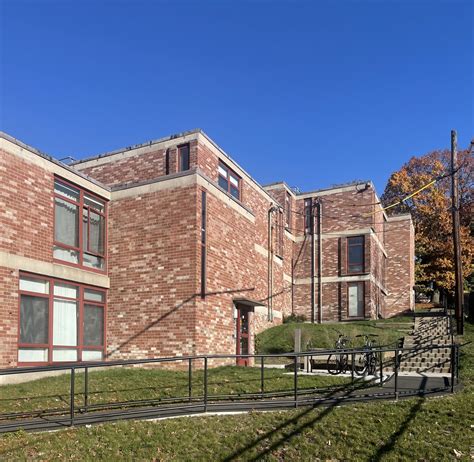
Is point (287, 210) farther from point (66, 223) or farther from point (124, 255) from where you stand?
point (66, 223)

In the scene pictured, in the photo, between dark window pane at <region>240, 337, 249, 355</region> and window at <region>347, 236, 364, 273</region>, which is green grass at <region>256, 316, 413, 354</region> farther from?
window at <region>347, 236, 364, 273</region>

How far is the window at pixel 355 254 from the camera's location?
29.3 m

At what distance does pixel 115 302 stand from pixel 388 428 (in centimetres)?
1022

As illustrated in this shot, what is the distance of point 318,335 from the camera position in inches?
904

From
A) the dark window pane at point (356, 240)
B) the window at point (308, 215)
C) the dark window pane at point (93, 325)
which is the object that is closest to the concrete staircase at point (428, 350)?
the dark window pane at point (356, 240)

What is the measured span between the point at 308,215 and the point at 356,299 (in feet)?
17.8

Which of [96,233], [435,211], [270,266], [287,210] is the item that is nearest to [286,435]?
[96,233]

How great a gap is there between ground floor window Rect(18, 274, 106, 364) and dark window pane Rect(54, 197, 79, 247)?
4.12 ft

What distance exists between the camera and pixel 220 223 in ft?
55.7

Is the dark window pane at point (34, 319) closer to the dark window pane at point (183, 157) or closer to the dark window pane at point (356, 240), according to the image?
the dark window pane at point (183, 157)

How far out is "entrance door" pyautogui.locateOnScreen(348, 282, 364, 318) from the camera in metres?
28.9

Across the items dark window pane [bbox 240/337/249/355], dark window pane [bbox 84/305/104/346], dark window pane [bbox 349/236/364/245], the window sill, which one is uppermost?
dark window pane [bbox 349/236/364/245]

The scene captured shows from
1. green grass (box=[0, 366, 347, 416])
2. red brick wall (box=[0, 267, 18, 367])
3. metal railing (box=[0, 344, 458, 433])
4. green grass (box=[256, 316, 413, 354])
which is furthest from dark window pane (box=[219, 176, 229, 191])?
metal railing (box=[0, 344, 458, 433])

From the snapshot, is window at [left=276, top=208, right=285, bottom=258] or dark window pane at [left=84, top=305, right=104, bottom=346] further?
window at [left=276, top=208, right=285, bottom=258]
